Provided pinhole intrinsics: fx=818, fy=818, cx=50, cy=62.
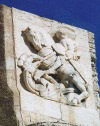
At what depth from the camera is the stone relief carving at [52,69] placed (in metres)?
16.5

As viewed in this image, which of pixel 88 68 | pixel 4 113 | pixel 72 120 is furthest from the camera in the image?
pixel 88 68

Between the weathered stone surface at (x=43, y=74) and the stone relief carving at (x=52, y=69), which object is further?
the stone relief carving at (x=52, y=69)

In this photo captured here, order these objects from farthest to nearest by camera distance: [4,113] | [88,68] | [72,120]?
[88,68] < [72,120] < [4,113]

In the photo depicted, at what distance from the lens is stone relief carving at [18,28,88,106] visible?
16.5 metres

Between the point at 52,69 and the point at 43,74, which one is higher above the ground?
the point at 52,69

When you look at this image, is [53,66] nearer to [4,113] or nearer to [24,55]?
[24,55]

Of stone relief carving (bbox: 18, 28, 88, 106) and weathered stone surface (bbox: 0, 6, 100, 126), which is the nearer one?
weathered stone surface (bbox: 0, 6, 100, 126)

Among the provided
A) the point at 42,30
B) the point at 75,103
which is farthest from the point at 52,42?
the point at 75,103

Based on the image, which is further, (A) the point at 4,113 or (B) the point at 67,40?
(B) the point at 67,40

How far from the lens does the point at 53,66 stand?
55.7 ft

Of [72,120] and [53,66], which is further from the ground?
[53,66]

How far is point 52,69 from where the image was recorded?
16.9m

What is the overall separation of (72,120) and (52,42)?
5.88 feet

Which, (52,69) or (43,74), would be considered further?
(52,69)
